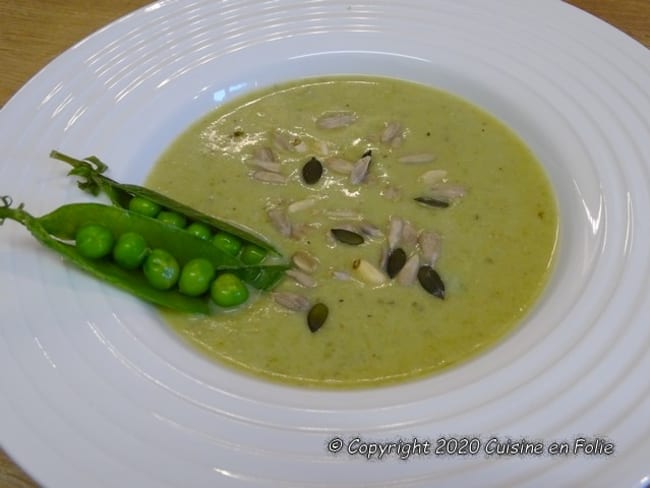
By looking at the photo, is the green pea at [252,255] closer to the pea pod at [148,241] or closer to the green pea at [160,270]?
the pea pod at [148,241]

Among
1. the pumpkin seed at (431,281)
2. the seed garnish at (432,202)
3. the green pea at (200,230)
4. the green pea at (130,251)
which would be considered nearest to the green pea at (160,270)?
the green pea at (130,251)

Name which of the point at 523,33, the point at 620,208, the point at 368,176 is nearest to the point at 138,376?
the point at 368,176

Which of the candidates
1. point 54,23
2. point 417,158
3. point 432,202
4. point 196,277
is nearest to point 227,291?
point 196,277

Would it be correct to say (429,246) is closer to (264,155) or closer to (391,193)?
(391,193)

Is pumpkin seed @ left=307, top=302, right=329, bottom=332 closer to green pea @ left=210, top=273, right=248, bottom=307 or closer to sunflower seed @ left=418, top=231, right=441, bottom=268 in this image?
green pea @ left=210, top=273, right=248, bottom=307

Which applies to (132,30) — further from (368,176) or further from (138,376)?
(138,376)

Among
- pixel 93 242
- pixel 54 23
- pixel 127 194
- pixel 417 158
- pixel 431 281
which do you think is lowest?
pixel 93 242

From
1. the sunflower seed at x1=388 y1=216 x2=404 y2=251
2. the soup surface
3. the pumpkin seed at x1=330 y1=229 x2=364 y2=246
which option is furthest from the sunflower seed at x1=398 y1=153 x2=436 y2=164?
the pumpkin seed at x1=330 y1=229 x2=364 y2=246
